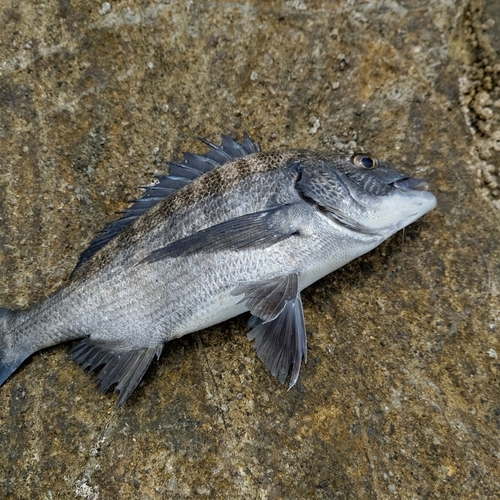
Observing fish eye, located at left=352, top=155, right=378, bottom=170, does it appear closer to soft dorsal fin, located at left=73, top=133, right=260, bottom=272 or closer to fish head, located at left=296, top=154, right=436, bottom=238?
fish head, located at left=296, top=154, right=436, bottom=238

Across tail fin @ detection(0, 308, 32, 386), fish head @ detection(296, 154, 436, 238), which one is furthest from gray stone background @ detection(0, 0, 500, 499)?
fish head @ detection(296, 154, 436, 238)

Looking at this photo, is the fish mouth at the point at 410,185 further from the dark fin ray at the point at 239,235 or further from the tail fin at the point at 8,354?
the tail fin at the point at 8,354

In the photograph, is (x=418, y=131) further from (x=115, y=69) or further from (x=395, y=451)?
(x=115, y=69)

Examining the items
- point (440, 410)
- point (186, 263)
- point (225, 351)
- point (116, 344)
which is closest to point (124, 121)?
point (186, 263)

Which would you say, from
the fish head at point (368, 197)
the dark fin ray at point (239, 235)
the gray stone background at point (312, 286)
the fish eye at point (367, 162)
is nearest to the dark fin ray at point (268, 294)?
the dark fin ray at point (239, 235)

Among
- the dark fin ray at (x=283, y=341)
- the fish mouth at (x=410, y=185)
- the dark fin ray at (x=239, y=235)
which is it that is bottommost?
the dark fin ray at (x=283, y=341)

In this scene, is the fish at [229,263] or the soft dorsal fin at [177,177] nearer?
the fish at [229,263]

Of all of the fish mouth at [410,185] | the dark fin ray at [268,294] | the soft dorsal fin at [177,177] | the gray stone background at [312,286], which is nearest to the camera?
the gray stone background at [312,286]

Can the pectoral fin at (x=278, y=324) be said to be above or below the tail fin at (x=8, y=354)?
below

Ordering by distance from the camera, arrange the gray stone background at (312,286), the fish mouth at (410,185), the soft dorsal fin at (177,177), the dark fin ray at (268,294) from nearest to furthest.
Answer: the gray stone background at (312,286) → the dark fin ray at (268,294) → the fish mouth at (410,185) → the soft dorsal fin at (177,177)
